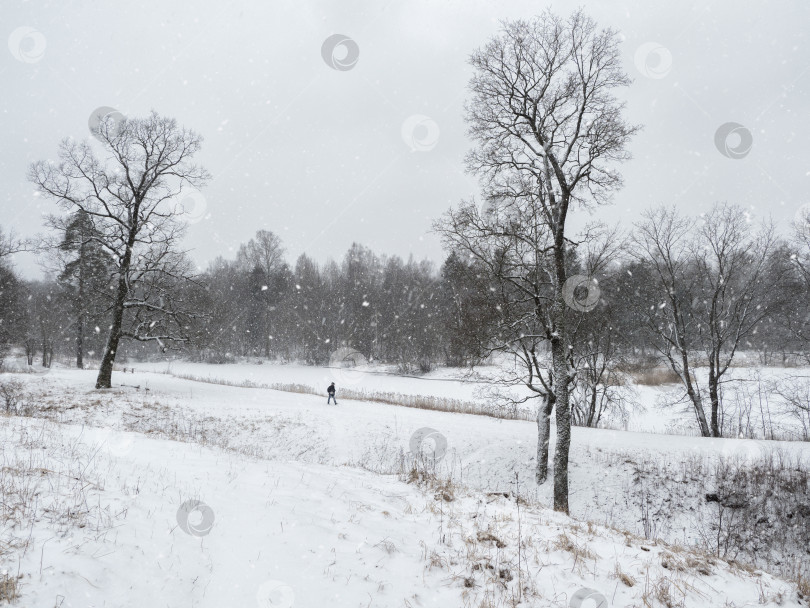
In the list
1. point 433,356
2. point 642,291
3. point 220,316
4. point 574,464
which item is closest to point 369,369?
point 433,356

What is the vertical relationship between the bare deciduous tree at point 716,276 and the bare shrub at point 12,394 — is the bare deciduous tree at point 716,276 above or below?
above

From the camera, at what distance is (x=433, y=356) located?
1921 inches

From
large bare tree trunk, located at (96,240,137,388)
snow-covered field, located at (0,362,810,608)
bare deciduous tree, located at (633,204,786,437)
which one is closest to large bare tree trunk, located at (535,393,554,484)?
snow-covered field, located at (0,362,810,608)

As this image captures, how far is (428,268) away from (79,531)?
76056mm

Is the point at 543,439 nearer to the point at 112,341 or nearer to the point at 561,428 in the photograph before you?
the point at 561,428

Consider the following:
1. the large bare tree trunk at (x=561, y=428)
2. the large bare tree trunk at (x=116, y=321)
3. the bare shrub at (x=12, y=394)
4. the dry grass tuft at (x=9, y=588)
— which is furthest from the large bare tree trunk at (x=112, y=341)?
the large bare tree trunk at (x=561, y=428)

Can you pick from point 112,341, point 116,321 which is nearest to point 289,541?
point 116,321

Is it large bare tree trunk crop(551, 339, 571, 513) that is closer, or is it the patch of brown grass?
large bare tree trunk crop(551, 339, 571, 513)

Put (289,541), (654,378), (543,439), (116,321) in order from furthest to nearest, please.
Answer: (654,378) → (116,321) → (543,439) → (289,541)

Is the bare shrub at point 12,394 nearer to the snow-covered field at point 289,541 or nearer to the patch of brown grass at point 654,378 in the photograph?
the snow-covered field at point 289,541

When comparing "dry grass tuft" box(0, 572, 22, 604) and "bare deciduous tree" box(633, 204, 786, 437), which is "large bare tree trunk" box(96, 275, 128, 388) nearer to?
"dry grass tuft" box(0, 572, 22, 604)

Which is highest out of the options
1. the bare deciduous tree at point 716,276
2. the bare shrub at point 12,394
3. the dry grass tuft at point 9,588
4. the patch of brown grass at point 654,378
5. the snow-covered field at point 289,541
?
the bare deciduous tree at point 716,276

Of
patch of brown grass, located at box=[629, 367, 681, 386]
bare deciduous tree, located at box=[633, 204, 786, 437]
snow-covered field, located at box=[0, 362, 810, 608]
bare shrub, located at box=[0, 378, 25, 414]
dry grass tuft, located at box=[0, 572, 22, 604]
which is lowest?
bare shrub, located at box=[0, 378, 25, 414]

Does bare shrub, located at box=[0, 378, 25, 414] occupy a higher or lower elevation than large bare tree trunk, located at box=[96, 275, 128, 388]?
lower
